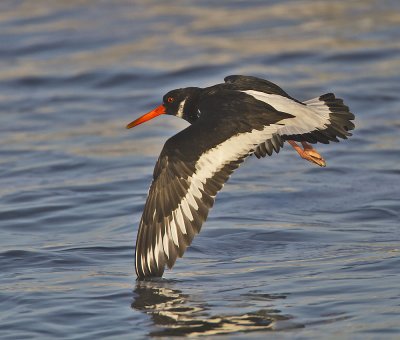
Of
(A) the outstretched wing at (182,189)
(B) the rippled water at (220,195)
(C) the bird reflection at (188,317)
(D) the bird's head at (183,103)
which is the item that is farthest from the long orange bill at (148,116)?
(C) the bird reflection at (188,317)

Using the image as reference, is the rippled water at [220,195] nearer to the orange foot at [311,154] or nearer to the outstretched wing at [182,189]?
the outstretched wing at [182,189]

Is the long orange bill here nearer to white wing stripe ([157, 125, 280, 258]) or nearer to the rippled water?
the rippled water

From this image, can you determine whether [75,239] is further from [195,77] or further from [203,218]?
[195,77]

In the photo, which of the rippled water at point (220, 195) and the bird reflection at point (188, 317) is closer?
the bird reflection at point (188, 317)

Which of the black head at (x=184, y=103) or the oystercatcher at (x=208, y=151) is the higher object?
the black head at (x=184, y=103)

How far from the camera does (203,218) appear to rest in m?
6.60

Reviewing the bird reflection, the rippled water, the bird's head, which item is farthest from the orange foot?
the bird reflection

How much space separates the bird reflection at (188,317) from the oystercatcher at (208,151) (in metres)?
0.19

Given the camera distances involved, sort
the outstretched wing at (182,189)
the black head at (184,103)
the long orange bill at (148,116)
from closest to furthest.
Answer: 1. the outstretched wing at (182,189)
2. the black head at (184,103)
3. the long orange bill at (148,116)

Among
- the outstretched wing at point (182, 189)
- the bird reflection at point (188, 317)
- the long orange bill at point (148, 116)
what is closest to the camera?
the bird reflection at point (188, 317)

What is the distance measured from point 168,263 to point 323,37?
24.2ft

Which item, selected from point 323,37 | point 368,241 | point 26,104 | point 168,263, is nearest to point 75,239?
point 168,263

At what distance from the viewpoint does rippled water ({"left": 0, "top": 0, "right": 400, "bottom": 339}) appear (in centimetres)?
621

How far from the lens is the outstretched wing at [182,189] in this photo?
21.7 feet
